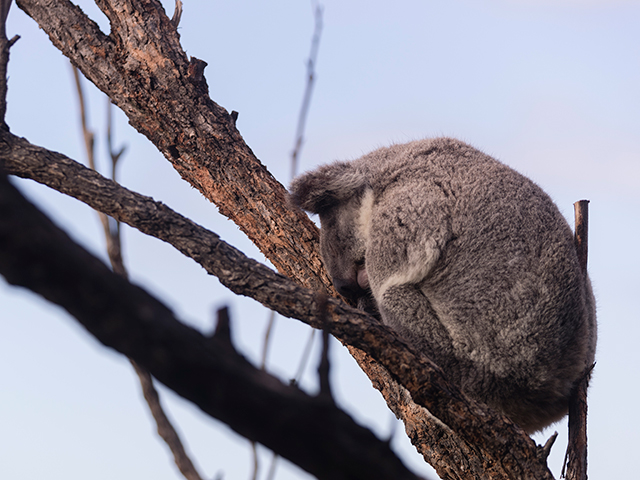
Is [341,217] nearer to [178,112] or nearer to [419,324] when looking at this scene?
[419,324]

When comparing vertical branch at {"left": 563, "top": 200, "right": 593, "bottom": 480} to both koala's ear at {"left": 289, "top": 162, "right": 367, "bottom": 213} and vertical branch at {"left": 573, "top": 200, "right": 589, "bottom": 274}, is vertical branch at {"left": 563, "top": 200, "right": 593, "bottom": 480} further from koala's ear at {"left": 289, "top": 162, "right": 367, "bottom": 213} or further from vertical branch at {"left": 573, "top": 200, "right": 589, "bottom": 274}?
koala's ear at {"left": 289, "top": 162, "right": 367, "bottom": 213}

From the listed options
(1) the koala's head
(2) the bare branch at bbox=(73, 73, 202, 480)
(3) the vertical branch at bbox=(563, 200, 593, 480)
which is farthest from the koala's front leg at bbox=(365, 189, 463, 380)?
(2) the bare branch at bbox=(73, 73, 202, 480)

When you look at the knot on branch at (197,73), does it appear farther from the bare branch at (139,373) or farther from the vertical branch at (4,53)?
the bare branch at (139,373)

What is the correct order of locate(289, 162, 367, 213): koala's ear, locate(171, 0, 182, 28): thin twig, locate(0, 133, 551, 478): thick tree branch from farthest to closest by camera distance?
locate(171, 0, 182, 28): thin twig
locate(289, 162, 367, 213): koala's ear
locate(0, 133, 551, 478): thick tree branch

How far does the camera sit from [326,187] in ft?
10.1

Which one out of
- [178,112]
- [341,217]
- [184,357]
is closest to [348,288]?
[341,217]

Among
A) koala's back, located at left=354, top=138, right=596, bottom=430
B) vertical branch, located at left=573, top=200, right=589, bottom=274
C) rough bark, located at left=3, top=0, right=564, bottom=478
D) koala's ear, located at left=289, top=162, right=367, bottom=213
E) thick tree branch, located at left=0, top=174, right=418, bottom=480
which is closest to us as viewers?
thick tree branch, located at left=0, top=174, right=418, bottom=480

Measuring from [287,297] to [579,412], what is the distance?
172cm

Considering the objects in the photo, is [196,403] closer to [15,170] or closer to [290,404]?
[290,404]

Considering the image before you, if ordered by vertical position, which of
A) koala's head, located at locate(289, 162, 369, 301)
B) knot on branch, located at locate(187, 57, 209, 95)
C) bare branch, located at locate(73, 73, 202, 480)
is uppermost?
knot on branch, located at locate(187, 57, 209, 95)

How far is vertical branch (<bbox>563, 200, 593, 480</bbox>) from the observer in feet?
8.13

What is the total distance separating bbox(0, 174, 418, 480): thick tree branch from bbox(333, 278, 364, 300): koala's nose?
2307mm

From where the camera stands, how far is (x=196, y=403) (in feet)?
2.31

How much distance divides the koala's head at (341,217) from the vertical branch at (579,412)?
3.78ft
